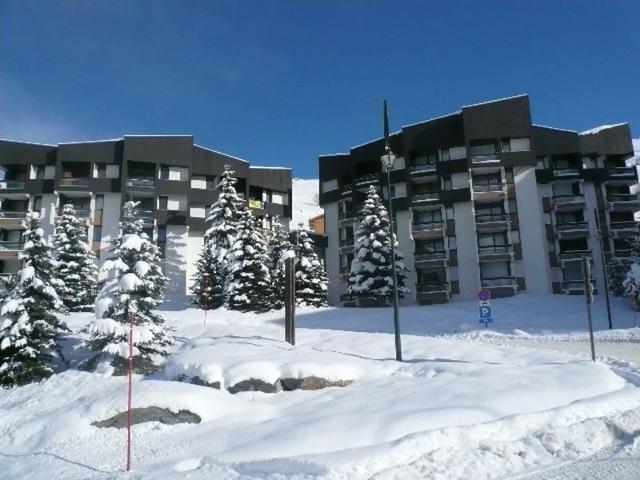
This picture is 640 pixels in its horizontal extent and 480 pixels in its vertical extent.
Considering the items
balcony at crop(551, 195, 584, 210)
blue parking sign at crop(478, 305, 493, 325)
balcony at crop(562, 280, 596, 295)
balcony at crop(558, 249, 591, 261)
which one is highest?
balcony at crop(551, 195, 584, 210)

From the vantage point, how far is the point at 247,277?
108 feet

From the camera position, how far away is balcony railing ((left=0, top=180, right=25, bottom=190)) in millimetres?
45656

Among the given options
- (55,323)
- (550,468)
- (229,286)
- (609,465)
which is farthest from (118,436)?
(229,286)

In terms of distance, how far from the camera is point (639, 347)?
16.6 meters

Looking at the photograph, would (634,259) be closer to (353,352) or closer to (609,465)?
(353,352)

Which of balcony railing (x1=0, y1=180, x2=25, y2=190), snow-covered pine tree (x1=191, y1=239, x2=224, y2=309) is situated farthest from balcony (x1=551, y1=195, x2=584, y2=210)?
balcony railing (x1=0, y1=180, x2=25, y2=190)

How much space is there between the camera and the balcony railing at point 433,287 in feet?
134

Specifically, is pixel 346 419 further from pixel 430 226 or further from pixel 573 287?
pixel 573 287

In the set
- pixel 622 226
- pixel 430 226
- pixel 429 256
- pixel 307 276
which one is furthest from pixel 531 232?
pixel 307 276

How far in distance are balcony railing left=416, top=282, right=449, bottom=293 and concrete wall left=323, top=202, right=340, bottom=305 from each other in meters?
A: 8.70

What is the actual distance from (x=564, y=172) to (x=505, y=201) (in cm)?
657

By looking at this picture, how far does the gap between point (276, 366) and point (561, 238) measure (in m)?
36.9

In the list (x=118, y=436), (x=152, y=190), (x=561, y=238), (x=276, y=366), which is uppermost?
(x=152, y=190)

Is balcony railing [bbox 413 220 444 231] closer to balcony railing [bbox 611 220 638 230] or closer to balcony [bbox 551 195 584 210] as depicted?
balcony [bbox 551 195 584 210]
